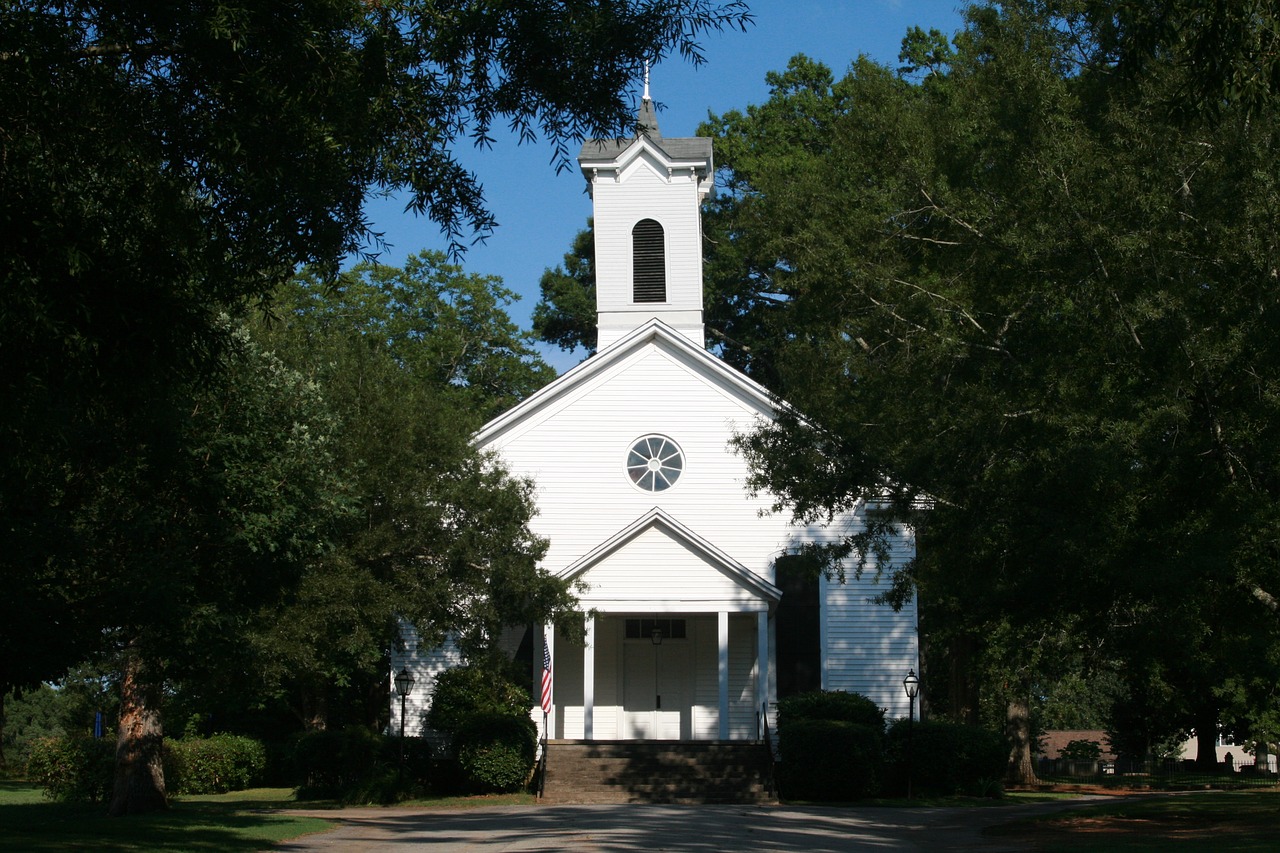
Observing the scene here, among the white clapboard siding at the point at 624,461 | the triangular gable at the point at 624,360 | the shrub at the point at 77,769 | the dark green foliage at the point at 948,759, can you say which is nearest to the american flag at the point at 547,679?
the white clapboard siding at the point at 624,461

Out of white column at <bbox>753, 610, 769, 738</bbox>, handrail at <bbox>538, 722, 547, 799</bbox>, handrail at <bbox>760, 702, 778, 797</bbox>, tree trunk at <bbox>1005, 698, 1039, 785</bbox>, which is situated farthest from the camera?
tree trunk at <bbox>1005, 698, 1039, 785</bbox>

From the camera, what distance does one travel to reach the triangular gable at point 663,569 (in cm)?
2723

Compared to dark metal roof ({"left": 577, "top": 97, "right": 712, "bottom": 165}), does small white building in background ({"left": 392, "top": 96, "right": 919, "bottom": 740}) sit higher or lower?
lower

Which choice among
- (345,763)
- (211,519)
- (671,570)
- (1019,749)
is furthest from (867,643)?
(211,519)

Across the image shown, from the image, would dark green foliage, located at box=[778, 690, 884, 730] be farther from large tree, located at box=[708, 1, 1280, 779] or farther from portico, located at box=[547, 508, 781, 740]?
large tree, located at box=[708, 1, 1280, 779]

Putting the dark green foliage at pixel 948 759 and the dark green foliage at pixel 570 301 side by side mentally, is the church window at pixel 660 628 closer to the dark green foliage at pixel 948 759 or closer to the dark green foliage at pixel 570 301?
the dark green foliage at pixel 948 759

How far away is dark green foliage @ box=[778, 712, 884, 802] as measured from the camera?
24.5 m

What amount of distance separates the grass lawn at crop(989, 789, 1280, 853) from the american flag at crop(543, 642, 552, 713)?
10235mm

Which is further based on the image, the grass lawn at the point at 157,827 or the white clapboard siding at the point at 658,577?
the white clapboard siding at the point at 658,577

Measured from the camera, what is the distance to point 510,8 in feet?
31.9

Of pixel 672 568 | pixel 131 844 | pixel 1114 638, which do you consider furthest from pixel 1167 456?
pixel 672 568

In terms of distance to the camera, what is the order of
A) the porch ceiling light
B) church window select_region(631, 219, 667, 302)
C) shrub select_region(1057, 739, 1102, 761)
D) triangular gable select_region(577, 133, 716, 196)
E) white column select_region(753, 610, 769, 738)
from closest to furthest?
1. the porch ceiling light
2. white column select_region(753, 610, 769, 738)
3. church window select_region(631, 219, 667, 302)
4. triangular gable select_region(577, 133, 716, 196)
5. shrub select_region(1057, 739, 1102, 761)

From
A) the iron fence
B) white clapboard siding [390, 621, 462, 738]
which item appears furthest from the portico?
the iron fence

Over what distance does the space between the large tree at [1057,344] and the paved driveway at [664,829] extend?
3014mm
